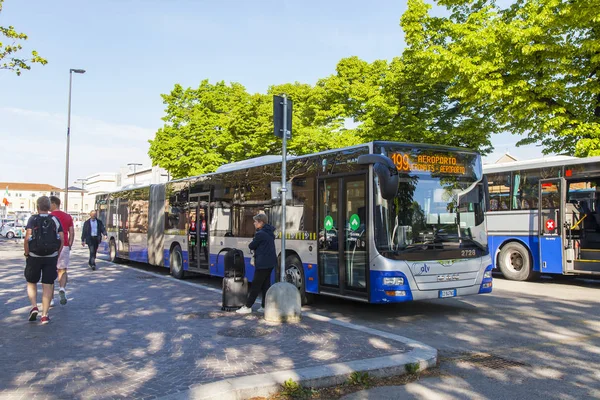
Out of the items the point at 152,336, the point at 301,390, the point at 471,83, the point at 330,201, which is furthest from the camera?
the point at 471,83

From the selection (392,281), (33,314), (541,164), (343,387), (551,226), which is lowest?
(343,387)

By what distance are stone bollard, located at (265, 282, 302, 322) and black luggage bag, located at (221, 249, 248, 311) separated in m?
1.08

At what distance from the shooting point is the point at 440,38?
19.9 m

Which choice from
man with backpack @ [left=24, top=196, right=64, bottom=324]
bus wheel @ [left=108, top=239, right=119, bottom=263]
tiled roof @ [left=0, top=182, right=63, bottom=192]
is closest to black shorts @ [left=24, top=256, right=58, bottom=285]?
man with backpack @ [left=24, top=196, right=64, bottom=324]

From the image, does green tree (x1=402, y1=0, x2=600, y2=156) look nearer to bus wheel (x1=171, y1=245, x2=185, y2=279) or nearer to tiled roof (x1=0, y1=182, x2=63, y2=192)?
bus wheel (x1=171, y1=245, x2=185, y2=279)

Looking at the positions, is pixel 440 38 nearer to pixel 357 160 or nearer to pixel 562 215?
pixel 562 215

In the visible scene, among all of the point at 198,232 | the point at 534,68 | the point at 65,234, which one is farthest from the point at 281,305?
the point at 534,68

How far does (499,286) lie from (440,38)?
410 inches

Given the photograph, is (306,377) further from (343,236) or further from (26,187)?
(26,187)

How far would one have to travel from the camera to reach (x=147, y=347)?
6480 millimetres

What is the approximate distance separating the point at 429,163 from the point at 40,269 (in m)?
6.37

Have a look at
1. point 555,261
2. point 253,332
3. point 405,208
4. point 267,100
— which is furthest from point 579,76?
point 267,100

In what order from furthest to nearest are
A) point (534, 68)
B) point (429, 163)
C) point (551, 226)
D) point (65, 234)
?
1. point (534, 68)
2. point (551, 226)
3. point (65, 234)
4. point (429, 163)

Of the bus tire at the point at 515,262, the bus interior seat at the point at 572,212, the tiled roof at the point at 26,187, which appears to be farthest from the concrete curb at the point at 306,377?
the tiled roof at the point at 26,187
